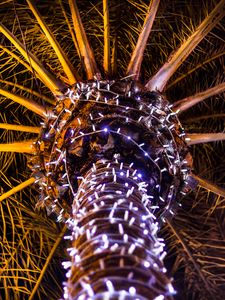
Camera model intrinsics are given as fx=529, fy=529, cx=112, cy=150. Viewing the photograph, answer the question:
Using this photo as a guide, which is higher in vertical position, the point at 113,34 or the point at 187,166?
the point at 113,34

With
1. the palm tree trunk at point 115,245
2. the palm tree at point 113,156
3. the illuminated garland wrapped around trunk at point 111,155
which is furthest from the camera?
the illuminated garland wrapped around trunk at point 111,155

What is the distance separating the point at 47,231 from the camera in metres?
5.94

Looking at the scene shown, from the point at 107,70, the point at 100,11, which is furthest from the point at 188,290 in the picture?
the point at 100,11

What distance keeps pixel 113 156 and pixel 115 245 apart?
138cm

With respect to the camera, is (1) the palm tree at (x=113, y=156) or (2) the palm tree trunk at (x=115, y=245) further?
(1) the palm tree at (x=113, y=156)

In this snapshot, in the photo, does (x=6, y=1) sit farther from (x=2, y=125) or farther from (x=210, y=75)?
(x=210, y=75)

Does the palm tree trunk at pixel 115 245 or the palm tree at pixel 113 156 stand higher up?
the palm tree at pixel 113 156

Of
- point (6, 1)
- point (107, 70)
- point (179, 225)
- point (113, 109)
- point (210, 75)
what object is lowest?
point (179, 225)

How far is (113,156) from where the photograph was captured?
381cm

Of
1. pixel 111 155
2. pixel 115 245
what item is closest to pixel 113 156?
pixel 111 155

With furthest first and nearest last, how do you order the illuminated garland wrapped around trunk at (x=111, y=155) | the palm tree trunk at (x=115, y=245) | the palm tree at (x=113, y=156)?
the illuminated garland wrapped around trunk at (x=111, y=155)
the palm tree at (x=113, y=156)
the palm tree trunk at (x=115, y=245)

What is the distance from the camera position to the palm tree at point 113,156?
268 cm

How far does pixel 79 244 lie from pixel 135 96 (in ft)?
5.49

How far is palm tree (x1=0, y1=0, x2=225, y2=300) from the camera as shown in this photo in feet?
8.80
